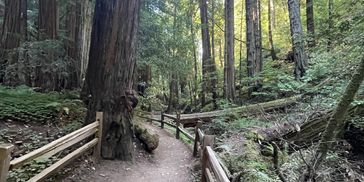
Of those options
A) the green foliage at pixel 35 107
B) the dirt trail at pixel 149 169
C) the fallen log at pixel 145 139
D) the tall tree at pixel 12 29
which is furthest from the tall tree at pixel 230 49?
the tall tree at pixel 12 29

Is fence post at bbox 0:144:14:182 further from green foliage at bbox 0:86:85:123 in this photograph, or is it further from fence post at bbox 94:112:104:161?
green foliage at bbox 0:86:85:123

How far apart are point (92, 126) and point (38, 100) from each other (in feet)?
9.00

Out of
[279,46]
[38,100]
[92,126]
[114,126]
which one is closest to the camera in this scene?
[92,126]

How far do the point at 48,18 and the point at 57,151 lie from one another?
780cm

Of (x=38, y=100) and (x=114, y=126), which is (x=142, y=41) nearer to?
(x=38, y=100)

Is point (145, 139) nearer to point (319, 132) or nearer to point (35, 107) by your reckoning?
point (35, 107)

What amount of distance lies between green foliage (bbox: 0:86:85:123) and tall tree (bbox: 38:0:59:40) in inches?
113

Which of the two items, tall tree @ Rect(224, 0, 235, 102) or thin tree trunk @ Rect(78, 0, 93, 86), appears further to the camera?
tall tree @ Rect(224, 0, 235, 102)

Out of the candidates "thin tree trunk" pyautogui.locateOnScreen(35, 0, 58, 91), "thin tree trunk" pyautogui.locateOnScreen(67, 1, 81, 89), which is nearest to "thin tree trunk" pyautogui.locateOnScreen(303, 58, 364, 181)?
"thin tree trunk" pyautogui.locateOnScreen(67, 1, 81, 89)

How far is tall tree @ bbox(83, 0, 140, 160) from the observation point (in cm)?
724

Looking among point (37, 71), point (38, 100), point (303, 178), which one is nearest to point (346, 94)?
point (303, 178)

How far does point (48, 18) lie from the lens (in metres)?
11.3

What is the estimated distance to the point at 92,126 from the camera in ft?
21.5

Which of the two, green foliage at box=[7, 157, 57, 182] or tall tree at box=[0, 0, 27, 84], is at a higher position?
tall tree at box=[0, 0, 27, 84]
